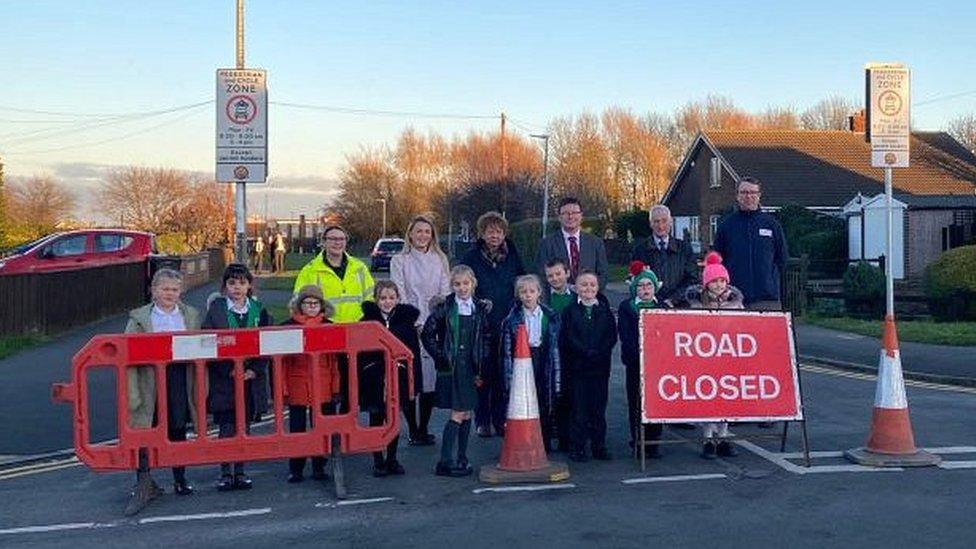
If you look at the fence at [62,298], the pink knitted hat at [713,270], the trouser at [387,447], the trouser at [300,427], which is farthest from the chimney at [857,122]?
the trouser at [300,427]

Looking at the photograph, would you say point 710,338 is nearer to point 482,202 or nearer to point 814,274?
point 814,274

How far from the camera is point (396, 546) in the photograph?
6.66 metres

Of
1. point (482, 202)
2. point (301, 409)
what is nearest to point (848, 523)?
point (301, 409)

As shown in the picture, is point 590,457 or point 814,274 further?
point 814,274

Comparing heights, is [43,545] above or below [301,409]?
below

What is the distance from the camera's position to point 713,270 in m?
9.63

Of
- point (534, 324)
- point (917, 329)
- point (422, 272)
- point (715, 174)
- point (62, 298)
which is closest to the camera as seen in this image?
point (534, 324)

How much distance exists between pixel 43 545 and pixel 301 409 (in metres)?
2.17

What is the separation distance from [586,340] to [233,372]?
8.82 feet

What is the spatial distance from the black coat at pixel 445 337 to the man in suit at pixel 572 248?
1351 mm

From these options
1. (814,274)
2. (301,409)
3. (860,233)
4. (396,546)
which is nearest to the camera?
(396,546)

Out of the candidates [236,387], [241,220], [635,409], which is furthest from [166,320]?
[241,220]

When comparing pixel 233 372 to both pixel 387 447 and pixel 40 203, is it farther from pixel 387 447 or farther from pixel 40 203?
pixel 40 203

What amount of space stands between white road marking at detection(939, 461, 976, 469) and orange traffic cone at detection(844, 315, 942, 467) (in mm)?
54
